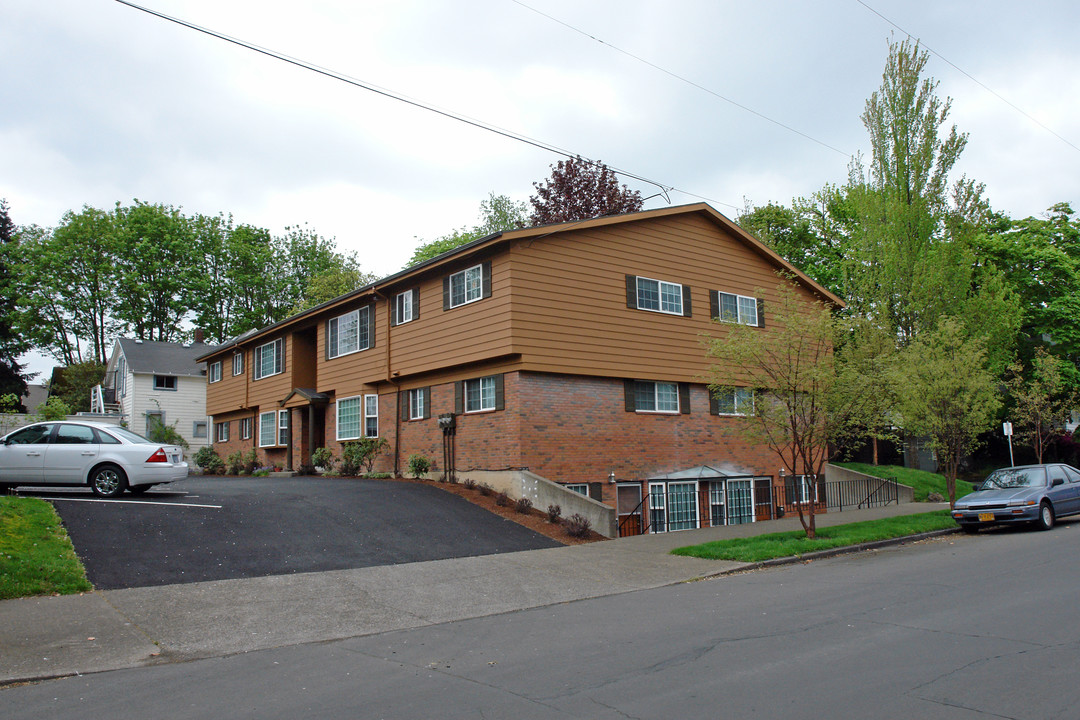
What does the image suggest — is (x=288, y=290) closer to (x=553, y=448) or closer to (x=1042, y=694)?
(x=553, y=448)

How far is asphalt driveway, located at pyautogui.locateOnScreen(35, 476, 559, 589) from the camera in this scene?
12078 millimetres

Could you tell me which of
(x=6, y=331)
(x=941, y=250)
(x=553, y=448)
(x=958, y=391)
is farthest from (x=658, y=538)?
(x=6, y=331)

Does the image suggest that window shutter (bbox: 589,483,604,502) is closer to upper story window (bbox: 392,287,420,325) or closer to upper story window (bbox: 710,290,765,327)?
upper story window (bbox: 710,290,765,327)

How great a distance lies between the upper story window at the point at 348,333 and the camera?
25422 millimetres

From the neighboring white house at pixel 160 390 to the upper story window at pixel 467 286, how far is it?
26.5 metres

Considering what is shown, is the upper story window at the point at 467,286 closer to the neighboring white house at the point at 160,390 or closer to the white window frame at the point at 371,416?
the white window frame at the point at 371,416

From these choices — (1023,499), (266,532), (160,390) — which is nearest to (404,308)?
(266,532)

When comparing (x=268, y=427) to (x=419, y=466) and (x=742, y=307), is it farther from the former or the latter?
(x=742, y=307)

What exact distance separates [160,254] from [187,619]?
51.6m

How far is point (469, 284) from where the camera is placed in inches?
819

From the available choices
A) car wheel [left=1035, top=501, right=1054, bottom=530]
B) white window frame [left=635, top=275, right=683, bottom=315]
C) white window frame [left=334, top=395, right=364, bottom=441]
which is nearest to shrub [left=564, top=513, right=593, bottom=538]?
white window frame [left=635, top=275, right=683, bottom=315]

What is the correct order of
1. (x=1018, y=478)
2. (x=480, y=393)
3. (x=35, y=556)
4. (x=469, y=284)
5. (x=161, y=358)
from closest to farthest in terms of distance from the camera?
(x=35, y=556) < (x=1018, y=478) < (x=480, y=393) < (x=469, y=284) < (x=161, y=358)

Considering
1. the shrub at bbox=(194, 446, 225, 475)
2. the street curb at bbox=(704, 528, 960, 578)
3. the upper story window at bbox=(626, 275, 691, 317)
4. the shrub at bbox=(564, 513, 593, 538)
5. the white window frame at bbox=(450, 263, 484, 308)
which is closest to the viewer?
the street curb at bbox=(704, 528, 960, 578)

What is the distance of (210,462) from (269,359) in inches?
201
